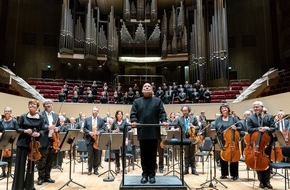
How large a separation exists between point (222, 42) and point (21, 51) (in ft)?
39.2

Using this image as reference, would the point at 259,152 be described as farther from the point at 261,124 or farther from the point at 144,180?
the point at 144,180

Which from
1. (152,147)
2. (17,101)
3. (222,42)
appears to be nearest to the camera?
(152,147)

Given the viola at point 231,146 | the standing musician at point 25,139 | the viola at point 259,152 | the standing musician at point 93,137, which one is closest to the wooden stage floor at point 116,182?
the standing musician at point 93,137

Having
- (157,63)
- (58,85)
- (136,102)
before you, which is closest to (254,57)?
(157,63)

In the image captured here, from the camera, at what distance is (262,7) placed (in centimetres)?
1797

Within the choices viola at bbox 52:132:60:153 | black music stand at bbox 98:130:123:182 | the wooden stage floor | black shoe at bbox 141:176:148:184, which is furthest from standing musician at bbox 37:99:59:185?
black shoe at bbox 141:176:148:184

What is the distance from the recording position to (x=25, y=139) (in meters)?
4.83

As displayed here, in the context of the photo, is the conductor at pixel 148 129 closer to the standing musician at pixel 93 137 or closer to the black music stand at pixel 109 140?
the black music stand at pixel 109 140

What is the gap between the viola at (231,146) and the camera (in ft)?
18.4

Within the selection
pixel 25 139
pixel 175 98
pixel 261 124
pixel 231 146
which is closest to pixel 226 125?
pixel 231 146

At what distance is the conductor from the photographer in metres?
4.42

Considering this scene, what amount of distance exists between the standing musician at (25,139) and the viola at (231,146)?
3281 millimetres

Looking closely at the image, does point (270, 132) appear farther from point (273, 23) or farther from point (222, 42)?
point (273, 23)

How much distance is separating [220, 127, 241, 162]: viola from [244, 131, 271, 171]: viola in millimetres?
552
